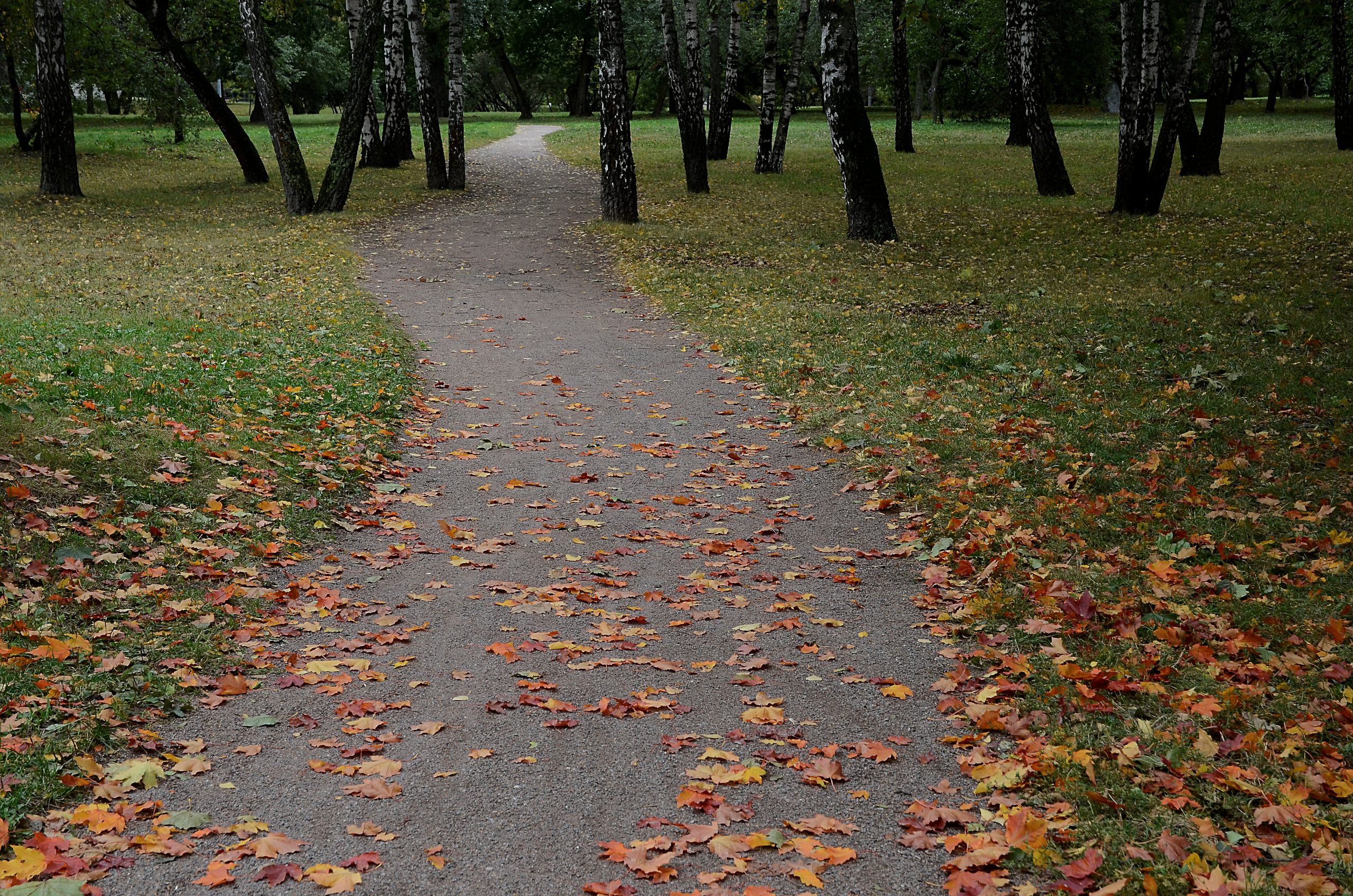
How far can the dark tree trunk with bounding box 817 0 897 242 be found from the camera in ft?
50.3

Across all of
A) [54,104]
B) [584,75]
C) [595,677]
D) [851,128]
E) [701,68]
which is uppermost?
[584,75]


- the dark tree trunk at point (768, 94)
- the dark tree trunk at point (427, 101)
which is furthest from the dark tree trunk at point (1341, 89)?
the dark tree trunk at point (427, 101)

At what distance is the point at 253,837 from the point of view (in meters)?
3.71

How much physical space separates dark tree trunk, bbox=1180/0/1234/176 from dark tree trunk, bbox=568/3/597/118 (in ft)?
130

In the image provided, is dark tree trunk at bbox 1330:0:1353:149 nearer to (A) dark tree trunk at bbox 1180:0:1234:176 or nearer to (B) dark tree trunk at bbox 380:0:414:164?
(A) dark tree trunk at bbox 1180:0:1234:176

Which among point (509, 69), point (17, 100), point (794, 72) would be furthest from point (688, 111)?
point (509, 69)

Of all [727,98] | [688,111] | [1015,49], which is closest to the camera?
[1015,49]

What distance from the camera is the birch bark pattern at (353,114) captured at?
750 inches

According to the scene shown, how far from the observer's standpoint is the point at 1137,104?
16.9 m

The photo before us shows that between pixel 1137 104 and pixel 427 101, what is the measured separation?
47.7 feet

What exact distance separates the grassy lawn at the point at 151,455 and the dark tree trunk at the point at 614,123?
5.52 m

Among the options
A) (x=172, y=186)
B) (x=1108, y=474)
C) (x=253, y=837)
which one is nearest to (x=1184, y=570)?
(x=1108, y=474)

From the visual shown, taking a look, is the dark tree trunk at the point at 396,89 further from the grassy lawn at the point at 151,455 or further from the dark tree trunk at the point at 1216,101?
the dark tree trunk at the point at 1216,101

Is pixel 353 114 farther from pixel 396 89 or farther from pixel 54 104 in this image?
pixel 396 89
